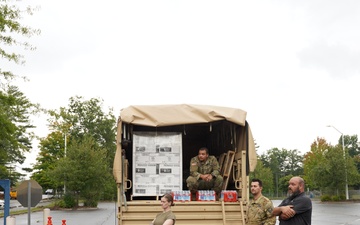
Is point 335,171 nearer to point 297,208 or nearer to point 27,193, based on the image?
point 27,193

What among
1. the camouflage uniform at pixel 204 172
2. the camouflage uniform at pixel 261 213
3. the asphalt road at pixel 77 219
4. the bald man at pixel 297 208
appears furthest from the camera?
the asphalt road at pixel 77 219

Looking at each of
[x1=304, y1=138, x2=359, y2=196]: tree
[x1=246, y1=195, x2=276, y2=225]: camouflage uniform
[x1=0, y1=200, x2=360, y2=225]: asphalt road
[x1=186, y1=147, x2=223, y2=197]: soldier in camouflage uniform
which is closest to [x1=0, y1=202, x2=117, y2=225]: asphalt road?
[x1=0, y1=200, x2=360, y2=225]: asphalt road

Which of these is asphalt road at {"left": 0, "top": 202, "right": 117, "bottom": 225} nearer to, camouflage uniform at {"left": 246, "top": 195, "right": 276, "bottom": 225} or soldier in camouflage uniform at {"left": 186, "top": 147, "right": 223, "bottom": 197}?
soldier in camouflage uniform at {"left": 186, "top": 147, "right": 223, "bottom": 197}

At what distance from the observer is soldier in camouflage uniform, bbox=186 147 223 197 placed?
1064cm

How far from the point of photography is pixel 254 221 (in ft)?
25.5

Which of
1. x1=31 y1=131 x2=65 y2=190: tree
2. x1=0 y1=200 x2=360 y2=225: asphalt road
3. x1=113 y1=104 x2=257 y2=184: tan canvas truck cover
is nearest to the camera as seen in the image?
x1=113 y1=104 x2=257 y2=184: tan canvas truck cover

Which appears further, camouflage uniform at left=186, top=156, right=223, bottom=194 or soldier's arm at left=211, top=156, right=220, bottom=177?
soldier's arm at left=211, top=156, right=220, bottom=177

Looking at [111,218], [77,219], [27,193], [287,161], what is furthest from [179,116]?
[287,161]

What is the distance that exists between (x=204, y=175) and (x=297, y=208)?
13.2 ft

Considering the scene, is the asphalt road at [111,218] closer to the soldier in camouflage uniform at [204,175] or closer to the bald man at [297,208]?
the soldier in camouflage uniform at [204,175]

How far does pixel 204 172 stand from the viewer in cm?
1092

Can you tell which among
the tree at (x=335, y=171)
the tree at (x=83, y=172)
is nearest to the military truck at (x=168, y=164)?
the tree at (x=83, y=172)

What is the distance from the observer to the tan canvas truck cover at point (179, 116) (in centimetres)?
1014

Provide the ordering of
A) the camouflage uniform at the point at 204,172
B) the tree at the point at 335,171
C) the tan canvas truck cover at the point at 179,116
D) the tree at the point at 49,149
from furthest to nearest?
the tree at the point at 49,149, the tree at the point at 335,171, the camouflage uniform at the point at 204,172, the tan canvas truck cover at the point at 179,116
